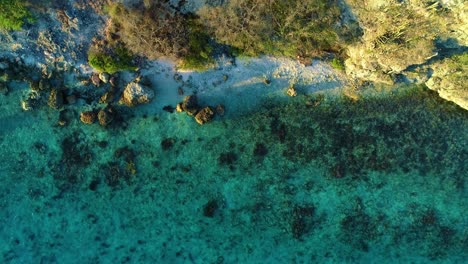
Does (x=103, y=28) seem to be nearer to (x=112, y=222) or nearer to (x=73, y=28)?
(x=73, y=28)

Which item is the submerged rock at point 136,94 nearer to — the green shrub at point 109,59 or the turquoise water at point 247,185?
the turquoise water at point 247,185

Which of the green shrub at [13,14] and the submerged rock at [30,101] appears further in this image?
the submerged rock at [30,101]

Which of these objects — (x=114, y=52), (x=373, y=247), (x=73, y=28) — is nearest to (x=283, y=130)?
(x=373, y=247)

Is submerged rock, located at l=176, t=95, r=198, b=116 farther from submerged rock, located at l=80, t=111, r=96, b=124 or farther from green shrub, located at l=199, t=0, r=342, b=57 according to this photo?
submerged rock, located at l=80, t=111, r=96, b=124

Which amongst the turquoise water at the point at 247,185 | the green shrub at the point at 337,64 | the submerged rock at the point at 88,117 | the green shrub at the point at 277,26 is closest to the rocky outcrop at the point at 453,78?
the turquoise water at the point at 247,185

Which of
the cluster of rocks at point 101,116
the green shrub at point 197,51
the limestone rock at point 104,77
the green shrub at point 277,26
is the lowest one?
the cluster of rocks at point 101,116

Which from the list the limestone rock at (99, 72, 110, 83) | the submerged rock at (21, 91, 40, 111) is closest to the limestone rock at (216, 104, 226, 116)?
the limestone rock at (99, 72, 110, 83)

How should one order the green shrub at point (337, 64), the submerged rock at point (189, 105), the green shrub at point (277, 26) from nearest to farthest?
the green shrub at point (277, 26) < the submerged rock at point (189, 105) < the green shrub at point (337, 64)
